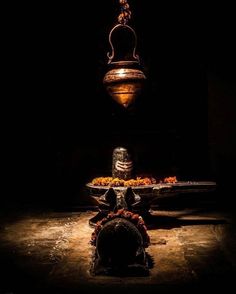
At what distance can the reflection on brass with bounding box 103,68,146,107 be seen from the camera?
7.25 metres

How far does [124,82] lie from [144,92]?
146 inches

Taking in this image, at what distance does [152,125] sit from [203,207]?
2.61m

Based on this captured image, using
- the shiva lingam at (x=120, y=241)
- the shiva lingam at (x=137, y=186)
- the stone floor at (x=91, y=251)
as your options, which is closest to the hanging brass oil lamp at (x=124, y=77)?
the shiva lingam at (x=137, y=186)

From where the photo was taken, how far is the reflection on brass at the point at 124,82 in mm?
7246

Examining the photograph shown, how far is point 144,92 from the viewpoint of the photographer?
10.9 m

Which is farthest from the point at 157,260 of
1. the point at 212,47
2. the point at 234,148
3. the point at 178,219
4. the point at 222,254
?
the point at 212,47

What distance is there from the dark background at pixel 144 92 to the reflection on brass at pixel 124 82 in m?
2.85

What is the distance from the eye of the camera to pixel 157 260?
588cm

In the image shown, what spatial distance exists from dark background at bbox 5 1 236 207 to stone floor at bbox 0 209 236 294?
1.82 meters

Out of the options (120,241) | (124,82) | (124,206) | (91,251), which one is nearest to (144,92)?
(124,82)

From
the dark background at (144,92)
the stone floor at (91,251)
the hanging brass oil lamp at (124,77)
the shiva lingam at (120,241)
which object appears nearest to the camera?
the stone floor at (91,251)

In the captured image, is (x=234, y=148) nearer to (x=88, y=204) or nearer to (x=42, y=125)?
(x=88, y=204)

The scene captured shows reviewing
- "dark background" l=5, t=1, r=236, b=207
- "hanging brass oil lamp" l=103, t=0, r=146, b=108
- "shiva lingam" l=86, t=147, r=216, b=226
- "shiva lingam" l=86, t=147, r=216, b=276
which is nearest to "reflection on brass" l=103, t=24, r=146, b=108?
"hanging brass oil lamp" l=103, t=0, r=146, b=108

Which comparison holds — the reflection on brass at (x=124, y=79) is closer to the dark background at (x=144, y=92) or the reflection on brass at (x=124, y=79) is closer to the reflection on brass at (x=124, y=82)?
the reflection on brass at (x=124, y=82)
